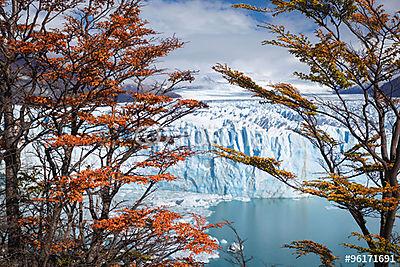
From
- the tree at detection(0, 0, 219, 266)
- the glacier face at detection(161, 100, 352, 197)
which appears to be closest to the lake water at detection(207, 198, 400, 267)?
the glacier face at detection(161, 100, 352, 197)

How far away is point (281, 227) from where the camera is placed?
17375mm

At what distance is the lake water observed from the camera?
13.1 meters

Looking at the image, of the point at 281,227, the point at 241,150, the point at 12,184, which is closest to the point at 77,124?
the point at 12,184

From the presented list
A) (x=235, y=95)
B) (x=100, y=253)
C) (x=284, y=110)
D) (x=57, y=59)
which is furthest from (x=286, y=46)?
(x=235, y=95)

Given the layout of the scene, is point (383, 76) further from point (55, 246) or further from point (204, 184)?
point (204, 184)

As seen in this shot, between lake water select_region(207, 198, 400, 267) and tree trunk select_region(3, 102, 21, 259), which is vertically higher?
tree trunk select_region(3, 102, 21, 259)

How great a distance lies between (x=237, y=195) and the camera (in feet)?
70.9

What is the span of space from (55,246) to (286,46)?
3195 millimetres

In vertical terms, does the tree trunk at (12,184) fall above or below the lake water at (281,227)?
above

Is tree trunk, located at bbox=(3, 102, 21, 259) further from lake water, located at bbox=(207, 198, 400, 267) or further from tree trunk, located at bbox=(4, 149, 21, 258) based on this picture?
lake water, located at bbox=(207, 198, 400, 267)

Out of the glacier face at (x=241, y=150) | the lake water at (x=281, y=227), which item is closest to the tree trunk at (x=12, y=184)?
the lake water at (x=281, y=227)

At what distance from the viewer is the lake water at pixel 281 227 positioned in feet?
43.1

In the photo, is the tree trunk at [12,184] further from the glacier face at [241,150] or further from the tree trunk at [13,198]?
the glacier face at [241,150]

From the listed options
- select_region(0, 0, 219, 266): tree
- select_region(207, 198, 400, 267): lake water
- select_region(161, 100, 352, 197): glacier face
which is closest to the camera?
select_region(0, 0, 219, 266): tree
